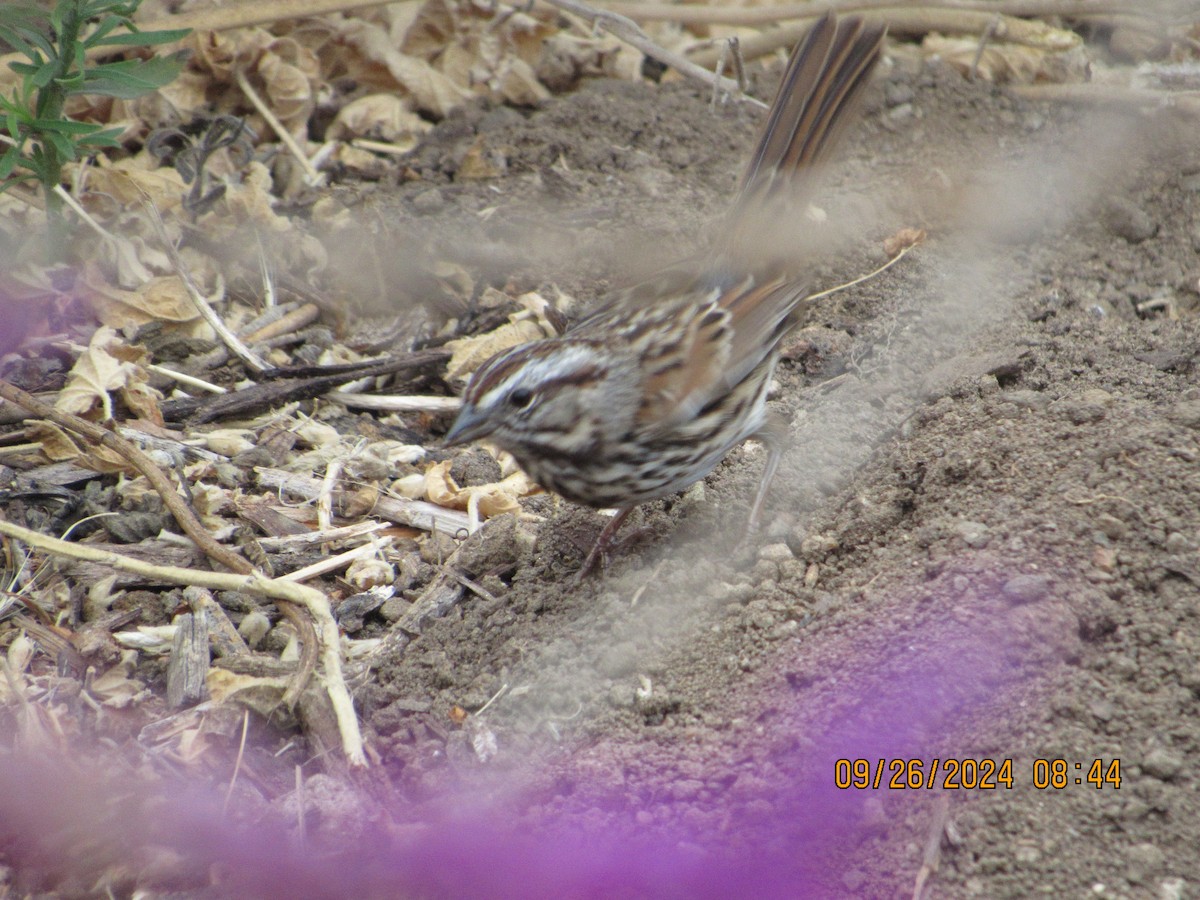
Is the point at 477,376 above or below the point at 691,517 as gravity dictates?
above

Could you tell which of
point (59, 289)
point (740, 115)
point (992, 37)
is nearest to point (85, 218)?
point (59, 289)

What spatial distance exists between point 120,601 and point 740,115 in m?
3.99

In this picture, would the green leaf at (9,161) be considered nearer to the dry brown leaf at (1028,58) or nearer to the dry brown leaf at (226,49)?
the dry brown leaf at (226,49)

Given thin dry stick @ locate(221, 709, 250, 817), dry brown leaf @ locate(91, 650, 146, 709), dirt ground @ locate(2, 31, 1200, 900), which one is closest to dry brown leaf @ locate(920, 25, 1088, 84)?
dirt ground @ locate(2, 31, 1200, 900)

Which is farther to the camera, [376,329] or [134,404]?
[376,329]

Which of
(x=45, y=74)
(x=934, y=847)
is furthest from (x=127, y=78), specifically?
(x=934, y=847)

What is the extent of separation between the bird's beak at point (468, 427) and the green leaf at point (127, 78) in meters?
1.91

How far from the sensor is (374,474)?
4.49 metres

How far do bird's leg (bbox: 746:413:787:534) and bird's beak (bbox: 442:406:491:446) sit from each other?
1002 mm

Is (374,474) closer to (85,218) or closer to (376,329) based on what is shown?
(376,329)

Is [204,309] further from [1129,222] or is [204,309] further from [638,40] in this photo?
[1129,222]

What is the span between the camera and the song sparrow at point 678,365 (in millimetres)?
3617

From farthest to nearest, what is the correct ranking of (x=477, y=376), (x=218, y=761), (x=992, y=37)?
1. (x=992, y=37)
2. (x=477, y=376)
3. (x=218, y=761)

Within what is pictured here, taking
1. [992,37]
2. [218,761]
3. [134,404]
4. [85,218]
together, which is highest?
[992,37]
